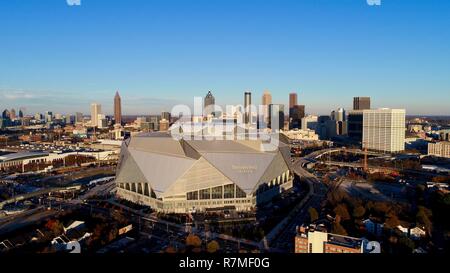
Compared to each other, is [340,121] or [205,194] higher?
[340,121]

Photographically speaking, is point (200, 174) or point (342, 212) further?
point (200, 174)

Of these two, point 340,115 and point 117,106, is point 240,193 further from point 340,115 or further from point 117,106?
point 117,106

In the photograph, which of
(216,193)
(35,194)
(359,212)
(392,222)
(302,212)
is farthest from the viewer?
(35,194)

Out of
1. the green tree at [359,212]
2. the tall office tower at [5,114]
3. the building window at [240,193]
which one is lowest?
the green tree at [359,212]

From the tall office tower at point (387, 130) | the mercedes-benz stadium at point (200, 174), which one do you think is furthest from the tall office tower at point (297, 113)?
the mercedes-benz stadium at point (200, 174)

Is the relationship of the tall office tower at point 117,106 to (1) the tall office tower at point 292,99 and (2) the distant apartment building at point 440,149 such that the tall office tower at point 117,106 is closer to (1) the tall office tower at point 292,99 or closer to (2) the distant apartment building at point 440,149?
(1) the tall office tower at point 292,99

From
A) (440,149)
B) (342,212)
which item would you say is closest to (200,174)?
(342,212)
